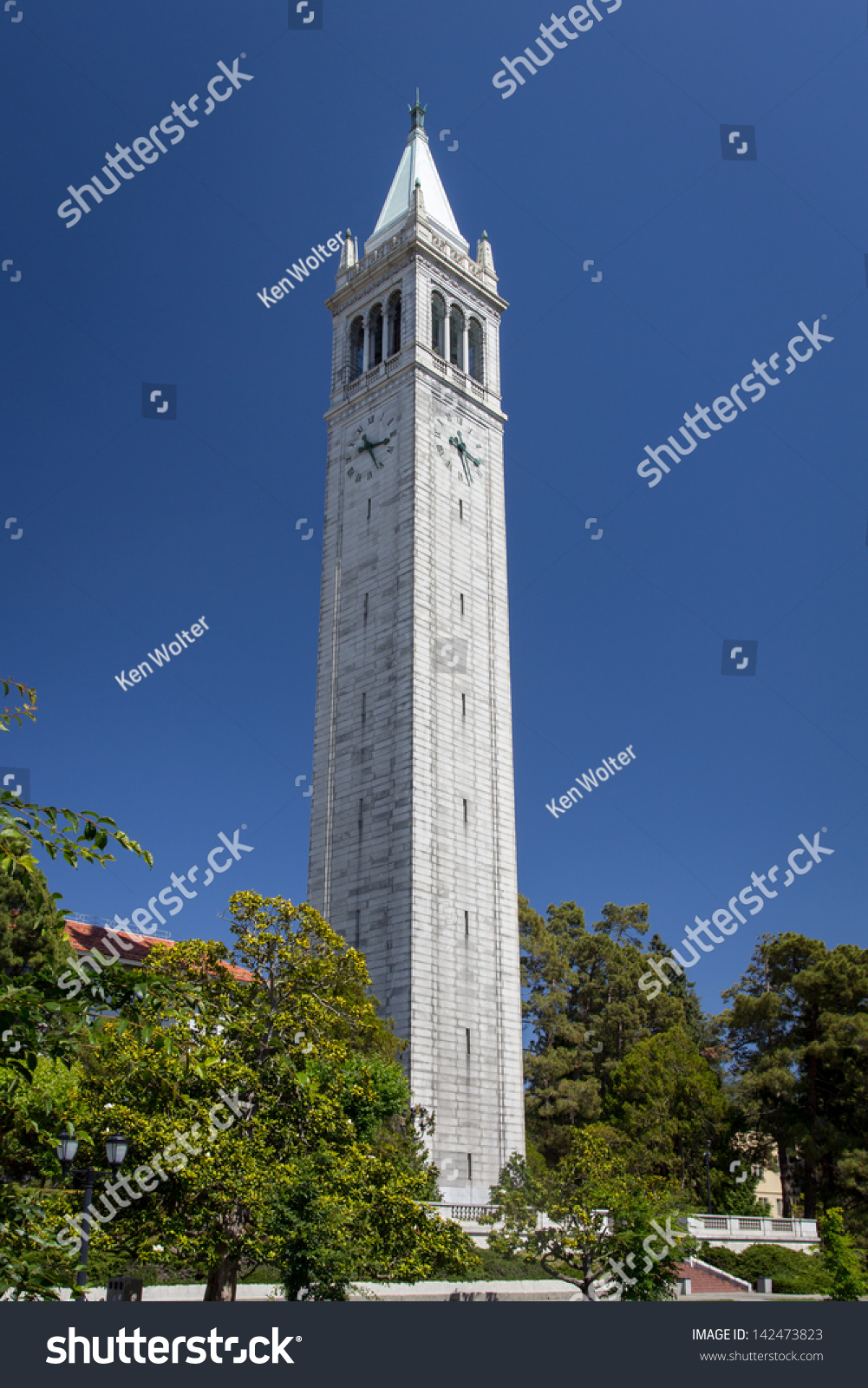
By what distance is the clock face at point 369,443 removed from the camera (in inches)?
2034

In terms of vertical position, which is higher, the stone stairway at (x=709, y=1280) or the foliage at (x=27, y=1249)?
the foliage at (x=27, y=1249)

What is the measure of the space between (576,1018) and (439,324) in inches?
1587

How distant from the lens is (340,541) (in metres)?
52.2

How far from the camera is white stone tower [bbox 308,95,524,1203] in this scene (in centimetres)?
4088

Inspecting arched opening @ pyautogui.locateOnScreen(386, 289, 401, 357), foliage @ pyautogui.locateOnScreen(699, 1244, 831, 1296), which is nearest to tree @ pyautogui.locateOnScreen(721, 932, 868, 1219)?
foliage @ pyautogui.locateOnScreen(699, 1244, 831, 1296)

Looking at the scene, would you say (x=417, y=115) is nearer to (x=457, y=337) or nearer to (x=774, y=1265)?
(x=457, y=337)

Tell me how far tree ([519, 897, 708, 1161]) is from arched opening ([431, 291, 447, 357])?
31.1m

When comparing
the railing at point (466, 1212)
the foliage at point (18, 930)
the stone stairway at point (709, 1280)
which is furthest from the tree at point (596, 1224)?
the foliage at point (18, 930)

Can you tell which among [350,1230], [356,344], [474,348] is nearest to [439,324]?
[474,348]

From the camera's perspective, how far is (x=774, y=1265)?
120ft

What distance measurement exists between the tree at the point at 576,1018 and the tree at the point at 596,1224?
23.8 m

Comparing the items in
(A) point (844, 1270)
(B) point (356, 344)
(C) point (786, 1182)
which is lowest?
(A) point (844, 1270)

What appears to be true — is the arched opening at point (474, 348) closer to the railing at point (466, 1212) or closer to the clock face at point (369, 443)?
the clock face at point (369, 443)
